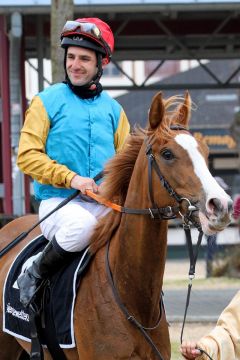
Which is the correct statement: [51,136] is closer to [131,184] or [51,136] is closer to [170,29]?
Answer: [131,184]

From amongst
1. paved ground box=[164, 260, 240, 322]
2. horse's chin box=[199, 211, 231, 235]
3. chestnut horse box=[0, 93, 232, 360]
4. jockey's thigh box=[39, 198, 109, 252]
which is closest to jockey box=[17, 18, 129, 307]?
jockey's thigh box=[39, 198, 109, 252]

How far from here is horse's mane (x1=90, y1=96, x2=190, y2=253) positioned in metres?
4.67

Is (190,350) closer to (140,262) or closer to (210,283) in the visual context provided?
(140,262)

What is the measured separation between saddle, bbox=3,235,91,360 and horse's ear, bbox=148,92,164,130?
2.80 feet

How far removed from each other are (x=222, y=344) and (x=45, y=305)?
1222 mm

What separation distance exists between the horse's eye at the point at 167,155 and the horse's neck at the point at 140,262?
311 mm

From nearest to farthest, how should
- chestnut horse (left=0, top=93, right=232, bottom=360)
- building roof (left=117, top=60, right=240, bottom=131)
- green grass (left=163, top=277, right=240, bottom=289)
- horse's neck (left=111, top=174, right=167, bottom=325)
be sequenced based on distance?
1. chestnut horse (left=0, top=93, right=232, bottom=360)
2. horse's neck (left=111, top=174, right=167, bottom=325)
3. green grass (left=163, top=277, right=240, bottom=289)
4. building roof (left=117, top=60, right=240, bottom=131)

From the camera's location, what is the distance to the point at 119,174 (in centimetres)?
477

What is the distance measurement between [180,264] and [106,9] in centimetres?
1083

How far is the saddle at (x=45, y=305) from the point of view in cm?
480

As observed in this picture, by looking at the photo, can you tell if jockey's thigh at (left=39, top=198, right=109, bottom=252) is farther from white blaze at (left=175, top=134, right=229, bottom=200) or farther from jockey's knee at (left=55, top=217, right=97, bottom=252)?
white blaze at (left=175, top=134, right=229, bottom=200)

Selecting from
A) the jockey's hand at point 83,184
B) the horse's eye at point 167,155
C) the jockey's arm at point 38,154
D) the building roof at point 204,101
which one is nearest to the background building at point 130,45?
the building roof at point 204,101

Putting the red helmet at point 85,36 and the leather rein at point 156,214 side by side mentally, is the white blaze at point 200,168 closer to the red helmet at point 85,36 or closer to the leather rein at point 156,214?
the leather rein at point 156,214

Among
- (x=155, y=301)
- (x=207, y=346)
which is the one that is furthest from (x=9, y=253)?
(x=207, y=346)
